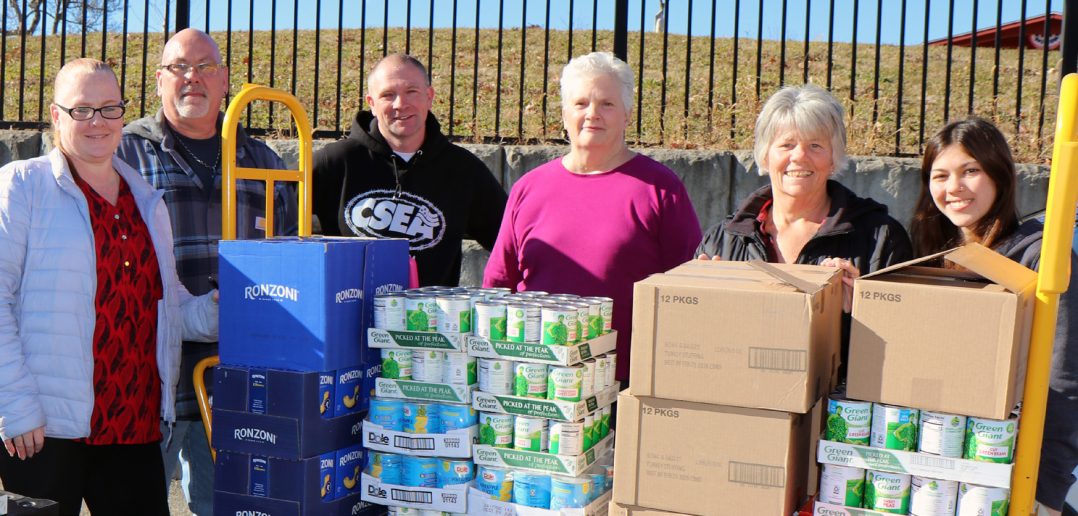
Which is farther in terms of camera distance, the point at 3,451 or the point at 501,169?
the point at 501,169

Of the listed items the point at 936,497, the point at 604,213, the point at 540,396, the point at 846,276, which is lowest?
the point at 936,497

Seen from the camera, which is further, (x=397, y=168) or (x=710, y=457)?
(x=397, y=168)

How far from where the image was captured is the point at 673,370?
7.79 feet

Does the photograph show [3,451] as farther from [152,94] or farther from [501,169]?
[152,94]

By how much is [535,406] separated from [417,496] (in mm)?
467

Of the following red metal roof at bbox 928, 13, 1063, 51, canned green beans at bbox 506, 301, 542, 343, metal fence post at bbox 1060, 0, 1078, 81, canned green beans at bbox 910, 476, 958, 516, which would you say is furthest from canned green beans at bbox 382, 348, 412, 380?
red metal roof at bbox 928, 13, 1063, 51

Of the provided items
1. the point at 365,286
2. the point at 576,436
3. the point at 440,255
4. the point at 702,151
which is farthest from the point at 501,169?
the point at 576,436

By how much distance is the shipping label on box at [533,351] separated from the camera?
2.52m

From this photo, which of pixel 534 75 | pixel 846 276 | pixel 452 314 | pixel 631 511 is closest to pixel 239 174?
pixel 452 314

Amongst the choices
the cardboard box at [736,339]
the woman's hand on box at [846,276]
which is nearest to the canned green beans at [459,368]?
the cardboard box at [736,339]

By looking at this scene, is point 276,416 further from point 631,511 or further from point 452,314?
point 631,511

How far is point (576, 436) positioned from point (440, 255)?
61.3 inches

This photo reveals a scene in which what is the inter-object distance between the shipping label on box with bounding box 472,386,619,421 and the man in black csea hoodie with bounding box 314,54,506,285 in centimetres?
136

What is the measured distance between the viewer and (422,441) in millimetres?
2686
